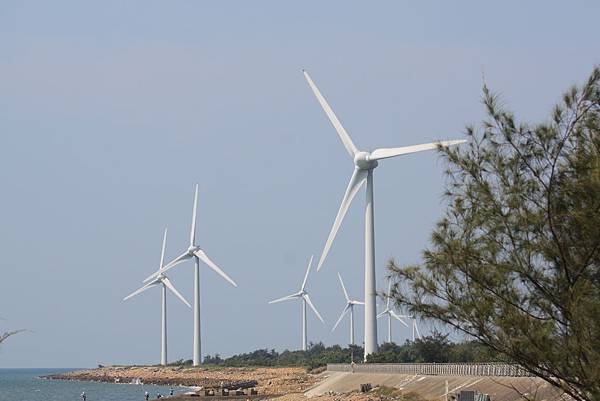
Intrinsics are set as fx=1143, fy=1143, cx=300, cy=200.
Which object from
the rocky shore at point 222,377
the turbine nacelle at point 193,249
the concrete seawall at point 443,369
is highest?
the turbine nacelle at point 193,249

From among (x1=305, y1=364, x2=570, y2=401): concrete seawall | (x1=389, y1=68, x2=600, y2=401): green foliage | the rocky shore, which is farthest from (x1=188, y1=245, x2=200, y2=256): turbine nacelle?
(x1=389, y1=68, x2=600, y2=401): green foliage

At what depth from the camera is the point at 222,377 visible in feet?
424

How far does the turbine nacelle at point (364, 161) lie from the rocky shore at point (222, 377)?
17.4 m

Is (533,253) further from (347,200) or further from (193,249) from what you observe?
(193,249)

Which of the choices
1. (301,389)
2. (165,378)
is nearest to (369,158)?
(301,389)

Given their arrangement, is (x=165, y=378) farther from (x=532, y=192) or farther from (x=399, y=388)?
(x=532, y=192)

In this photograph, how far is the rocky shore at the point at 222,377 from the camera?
9229cm

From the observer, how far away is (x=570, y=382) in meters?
19.1

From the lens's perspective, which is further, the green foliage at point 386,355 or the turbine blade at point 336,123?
the turbine blade at point 336,123

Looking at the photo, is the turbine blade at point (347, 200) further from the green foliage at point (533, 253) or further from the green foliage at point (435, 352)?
the green foliage at point (533, 253)

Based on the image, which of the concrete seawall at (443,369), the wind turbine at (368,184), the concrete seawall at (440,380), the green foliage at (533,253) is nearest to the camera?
the green foliage at (533,253)

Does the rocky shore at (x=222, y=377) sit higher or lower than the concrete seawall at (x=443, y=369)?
lower

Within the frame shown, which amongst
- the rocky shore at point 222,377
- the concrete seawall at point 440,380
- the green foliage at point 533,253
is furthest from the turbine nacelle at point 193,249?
the green foliage at point 533,253

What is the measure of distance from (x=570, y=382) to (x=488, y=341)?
5.58 feet
